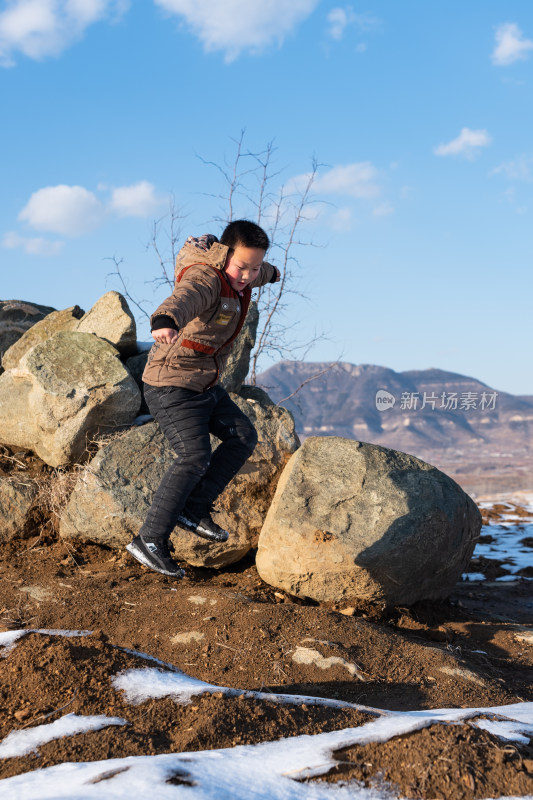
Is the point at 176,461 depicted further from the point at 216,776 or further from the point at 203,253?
the point at 216,776

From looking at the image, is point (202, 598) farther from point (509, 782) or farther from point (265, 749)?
point (509, 782)

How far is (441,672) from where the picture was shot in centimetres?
334

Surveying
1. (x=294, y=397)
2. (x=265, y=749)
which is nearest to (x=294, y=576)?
(x=265, y=749)

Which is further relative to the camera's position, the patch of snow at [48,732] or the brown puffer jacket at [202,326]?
the brown puffer jacket at [202,326]

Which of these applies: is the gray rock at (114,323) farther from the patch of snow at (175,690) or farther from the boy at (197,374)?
the patch of snow at (175,690)

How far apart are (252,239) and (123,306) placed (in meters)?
2.68

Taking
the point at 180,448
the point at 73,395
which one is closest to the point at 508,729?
the point at 180,448

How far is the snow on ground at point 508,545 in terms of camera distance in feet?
22.9

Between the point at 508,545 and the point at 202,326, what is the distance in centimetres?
569

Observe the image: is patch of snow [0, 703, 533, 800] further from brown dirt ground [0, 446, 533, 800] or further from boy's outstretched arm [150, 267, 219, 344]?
boy's outstretched arm [150, 267, 219, 344]

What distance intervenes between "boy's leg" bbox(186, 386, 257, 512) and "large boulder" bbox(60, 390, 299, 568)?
0.90 metres

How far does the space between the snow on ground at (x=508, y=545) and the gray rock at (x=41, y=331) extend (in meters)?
4.87

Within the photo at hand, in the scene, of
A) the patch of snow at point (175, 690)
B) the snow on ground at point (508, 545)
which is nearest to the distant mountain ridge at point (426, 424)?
the snow on ground at point (508, 545)

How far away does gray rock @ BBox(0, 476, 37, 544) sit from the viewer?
5379 millimetres
